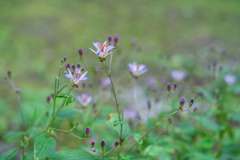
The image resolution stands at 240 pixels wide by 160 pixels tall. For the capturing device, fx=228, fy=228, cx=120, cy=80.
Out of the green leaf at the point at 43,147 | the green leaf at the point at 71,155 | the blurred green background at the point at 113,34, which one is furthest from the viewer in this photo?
the blurred green background at the point at 113,34

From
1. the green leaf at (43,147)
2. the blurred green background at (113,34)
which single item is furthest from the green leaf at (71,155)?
the blurred green background at (113,34)

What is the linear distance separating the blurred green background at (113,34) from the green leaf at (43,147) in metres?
1.22

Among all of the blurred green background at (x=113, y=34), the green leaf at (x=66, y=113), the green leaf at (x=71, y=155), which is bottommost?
the green leaf at (x=71, y=155)

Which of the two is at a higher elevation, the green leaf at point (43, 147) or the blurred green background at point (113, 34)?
the blurred green background at point (113, 34)

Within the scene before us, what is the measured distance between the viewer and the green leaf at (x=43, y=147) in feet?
2.85

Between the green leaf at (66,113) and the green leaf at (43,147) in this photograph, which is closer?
the green leaf at (43,147)

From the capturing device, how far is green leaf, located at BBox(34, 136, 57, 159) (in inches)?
34.2

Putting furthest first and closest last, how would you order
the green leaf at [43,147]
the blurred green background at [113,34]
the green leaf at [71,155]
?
the blurred green background at [113,34] < the green leaf at [71,155] < the green leaf at [43,147]

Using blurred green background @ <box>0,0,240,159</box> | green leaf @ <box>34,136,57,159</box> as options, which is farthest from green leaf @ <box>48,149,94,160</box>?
blurred green background @ <box>0,0,240,159</box>

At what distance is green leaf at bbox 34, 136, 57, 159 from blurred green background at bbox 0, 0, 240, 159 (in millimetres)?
1222

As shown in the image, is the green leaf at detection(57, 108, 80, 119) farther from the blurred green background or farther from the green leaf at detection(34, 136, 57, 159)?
the blurred green background

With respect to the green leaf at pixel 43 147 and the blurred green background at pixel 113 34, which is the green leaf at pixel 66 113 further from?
the blurred green background at pixel 113 34

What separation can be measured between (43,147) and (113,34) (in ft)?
10.0

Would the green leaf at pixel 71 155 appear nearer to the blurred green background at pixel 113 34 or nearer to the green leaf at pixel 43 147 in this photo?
the green leaf at pixel 43 147
